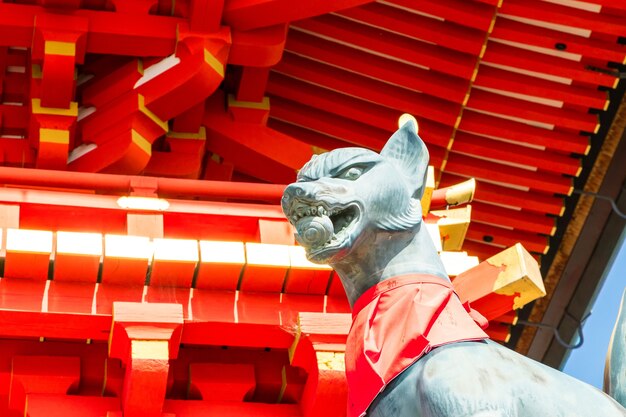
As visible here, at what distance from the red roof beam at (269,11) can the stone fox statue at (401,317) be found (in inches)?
112

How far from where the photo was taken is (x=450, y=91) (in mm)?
10328

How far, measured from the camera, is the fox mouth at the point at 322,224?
6.03m

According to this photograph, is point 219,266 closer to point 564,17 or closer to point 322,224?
point 322,224

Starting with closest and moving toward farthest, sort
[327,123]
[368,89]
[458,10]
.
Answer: [458,10]
[368,89]
[327,123]

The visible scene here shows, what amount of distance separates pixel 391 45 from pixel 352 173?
4.00m

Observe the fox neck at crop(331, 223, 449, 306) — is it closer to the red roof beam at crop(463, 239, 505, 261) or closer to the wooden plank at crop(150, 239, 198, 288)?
the wooden plank at crop(150, 239, 198, 288)

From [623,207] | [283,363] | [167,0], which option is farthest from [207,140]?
[623,207]

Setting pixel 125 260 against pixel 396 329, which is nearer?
pixel 396 329

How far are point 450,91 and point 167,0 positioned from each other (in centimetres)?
193

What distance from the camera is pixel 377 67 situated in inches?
404

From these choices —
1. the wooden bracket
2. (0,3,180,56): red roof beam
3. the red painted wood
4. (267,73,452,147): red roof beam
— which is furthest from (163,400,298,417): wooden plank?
(267,73,452,147): red roof beam

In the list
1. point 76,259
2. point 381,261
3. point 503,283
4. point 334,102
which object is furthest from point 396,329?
point 334,102

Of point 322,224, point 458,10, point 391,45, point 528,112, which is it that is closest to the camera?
point 322,224

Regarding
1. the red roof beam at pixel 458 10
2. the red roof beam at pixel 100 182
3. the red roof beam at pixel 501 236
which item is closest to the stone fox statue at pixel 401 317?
the red roof beam at pixel 100 182
